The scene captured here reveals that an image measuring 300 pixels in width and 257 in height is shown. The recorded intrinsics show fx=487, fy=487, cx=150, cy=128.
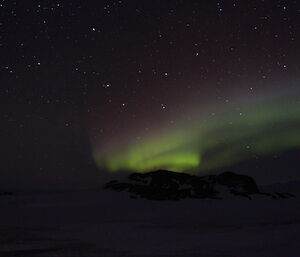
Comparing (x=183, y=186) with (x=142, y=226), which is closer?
(x=142, y=226)

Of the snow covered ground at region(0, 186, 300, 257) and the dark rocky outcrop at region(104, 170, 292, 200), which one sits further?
the dark rocky outcrop at region(104, 170, 292, 200)

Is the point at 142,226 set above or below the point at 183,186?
below

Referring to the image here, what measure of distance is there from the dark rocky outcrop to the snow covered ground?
52.5 inches

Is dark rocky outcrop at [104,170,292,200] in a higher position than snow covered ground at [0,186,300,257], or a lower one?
higher

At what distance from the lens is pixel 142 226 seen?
48.9 ft

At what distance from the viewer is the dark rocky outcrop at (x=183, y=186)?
949 inches

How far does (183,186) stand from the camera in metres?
26.0

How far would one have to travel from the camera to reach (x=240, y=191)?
25500 millimetres

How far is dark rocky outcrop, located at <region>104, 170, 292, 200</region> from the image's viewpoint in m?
24.1

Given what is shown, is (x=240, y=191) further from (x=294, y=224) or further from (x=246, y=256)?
(x=246, y=256)

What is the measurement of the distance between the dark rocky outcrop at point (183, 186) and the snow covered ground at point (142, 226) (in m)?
1.33

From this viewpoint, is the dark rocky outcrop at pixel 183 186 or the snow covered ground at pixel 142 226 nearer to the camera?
the snow covered ground at pixel 142 226

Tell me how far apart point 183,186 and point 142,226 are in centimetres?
1132

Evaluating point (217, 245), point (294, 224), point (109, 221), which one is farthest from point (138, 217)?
point (217, 245)
